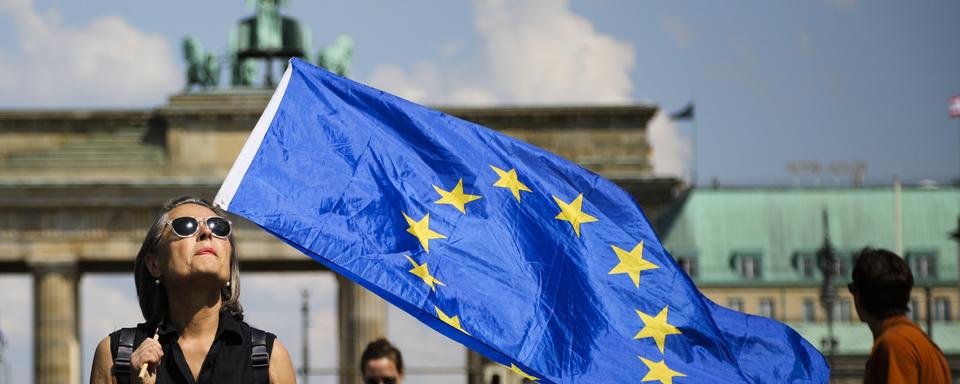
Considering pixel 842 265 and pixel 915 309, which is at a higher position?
pixel 842 265

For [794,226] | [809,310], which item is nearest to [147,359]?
[794,226]

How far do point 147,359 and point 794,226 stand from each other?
9712 centimetres

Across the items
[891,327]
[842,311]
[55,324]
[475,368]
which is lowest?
[842,311]

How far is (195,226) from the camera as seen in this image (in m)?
8.09

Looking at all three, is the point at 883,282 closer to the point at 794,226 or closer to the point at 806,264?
the point at 794,226

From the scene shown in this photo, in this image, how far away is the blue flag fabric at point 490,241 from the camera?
1086 centimetres

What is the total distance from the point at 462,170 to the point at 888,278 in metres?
2.48

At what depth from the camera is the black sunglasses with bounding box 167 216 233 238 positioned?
8062mm

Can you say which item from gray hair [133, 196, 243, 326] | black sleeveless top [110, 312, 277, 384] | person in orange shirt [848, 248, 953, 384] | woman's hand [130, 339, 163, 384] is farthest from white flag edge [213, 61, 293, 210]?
person in orange shirt [848, 248, 953, 384]

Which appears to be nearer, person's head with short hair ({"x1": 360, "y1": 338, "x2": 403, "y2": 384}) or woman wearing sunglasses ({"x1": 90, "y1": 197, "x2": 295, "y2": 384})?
woman wearing sunglasses ({"x1": 90, "y1": 197, "x2": 295, "y2": 384})

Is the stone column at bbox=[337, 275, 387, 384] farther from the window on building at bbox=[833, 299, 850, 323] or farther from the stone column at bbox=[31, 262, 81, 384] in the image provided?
the window on building at bbox=[833, 299, 850, 323]

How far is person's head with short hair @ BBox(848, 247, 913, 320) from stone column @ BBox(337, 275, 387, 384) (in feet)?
186

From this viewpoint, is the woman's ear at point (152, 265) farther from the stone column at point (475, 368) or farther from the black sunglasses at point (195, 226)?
the stone column at point (475, 368)

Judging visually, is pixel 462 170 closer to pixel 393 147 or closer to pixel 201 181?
pixel 393 147
